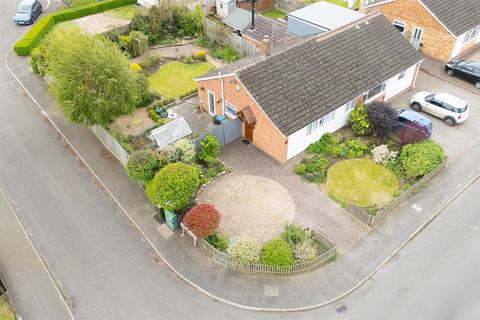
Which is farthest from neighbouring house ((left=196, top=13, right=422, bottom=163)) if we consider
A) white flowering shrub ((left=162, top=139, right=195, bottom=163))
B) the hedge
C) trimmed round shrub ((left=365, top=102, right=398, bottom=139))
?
the hedge

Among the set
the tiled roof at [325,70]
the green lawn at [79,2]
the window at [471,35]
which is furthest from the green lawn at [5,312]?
the window at [471,35]

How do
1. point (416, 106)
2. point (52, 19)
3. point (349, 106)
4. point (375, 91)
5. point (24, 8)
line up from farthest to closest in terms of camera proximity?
point (24, 8)
point (52, 19)
point (416, 106)
point (375, 91)
point (349, 106)

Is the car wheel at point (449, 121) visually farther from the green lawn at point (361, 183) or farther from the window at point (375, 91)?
the green lawn at point (361, 183)

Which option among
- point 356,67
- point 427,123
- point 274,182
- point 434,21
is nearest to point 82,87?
point 274,182

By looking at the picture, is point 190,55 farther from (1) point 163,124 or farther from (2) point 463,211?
(2) point 463,211

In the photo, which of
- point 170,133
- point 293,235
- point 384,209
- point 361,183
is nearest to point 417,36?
point 361,183

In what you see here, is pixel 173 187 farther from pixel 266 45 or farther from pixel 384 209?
pixel 266 45

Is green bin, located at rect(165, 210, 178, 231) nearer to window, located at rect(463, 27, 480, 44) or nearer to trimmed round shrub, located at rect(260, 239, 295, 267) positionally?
trimmed round shrub, located at rect(260, 239, 295, 267)
